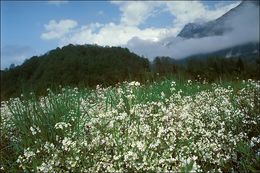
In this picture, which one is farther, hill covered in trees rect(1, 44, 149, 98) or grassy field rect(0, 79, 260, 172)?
hill covered in trees rect(1, 44, 149, 98)

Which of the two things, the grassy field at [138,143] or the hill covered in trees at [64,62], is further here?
the hill covered in trees at [64,62]

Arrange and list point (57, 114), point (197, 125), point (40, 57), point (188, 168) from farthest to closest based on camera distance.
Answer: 1. point (40, 57)
2. point (57, 114)
3. point (197, 125)
4. point (188, 168)

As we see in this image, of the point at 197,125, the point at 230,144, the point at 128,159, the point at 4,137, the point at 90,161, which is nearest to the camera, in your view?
the point at 128,159

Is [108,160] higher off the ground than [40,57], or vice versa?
[40,57]

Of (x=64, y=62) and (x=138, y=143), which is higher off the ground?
(x=64, y=62)

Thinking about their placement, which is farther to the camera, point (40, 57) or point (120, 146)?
point (40, 57)

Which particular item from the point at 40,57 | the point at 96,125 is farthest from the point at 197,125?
the point at 40,57

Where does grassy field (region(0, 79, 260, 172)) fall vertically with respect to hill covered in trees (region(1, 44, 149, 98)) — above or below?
below

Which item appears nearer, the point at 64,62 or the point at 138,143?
the point at 138,143

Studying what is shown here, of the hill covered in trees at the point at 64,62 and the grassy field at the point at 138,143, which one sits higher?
the hill covered in trees at the point at 64,62

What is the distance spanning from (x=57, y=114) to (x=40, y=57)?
97.4 m

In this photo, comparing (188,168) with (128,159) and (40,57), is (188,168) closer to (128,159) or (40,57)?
(128,159)

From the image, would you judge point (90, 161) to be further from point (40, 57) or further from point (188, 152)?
point (40, 57)

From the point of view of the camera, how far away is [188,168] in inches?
249
